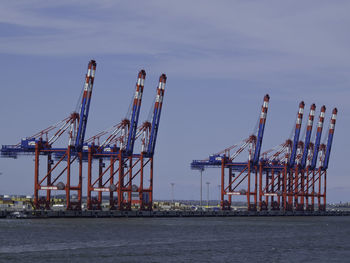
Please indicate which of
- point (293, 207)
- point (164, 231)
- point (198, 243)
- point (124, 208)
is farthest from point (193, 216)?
point (198, 243)

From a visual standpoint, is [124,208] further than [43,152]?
Yes

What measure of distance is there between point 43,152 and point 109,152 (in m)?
11.8

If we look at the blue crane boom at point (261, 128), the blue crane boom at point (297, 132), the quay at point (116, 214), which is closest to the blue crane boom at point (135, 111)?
the quay at point (116, 214)

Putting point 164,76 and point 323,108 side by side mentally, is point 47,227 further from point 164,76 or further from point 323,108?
point 323,108

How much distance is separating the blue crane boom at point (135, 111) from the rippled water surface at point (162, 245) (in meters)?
35.5

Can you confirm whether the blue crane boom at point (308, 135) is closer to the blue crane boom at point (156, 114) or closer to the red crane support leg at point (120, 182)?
the blue crane boom at point (156, 114)

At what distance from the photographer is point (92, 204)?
135m

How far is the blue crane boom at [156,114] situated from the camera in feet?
448

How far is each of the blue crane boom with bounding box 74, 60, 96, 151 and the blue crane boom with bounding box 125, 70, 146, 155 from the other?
9411 millimetres

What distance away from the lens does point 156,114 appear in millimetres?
139625

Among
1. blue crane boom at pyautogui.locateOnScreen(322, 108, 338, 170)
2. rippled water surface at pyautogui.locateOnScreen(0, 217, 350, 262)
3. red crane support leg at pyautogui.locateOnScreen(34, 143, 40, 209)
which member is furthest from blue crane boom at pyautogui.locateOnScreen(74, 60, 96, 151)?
blue crane boom at pyautogui.locateOnScreen(322, 108, 338, 170)

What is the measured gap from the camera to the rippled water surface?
63.4 m

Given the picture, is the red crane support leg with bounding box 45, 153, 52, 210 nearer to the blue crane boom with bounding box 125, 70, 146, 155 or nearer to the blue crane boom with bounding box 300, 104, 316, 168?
the blue crane boom with bounding box 125, 70, 146, 155

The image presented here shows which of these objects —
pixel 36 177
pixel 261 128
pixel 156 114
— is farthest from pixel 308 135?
pixel 36 177
